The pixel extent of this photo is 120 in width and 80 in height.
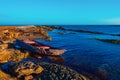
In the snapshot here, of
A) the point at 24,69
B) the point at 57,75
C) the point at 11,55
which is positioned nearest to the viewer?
the point at 24,69

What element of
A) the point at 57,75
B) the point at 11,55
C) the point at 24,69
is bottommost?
the point at 11,55

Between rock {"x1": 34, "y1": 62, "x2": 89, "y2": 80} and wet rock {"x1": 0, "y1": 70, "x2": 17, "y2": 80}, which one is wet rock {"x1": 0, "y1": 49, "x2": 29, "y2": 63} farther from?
rock {"x1": 34, "y1": 62, "x2": 89, "y2": 80}

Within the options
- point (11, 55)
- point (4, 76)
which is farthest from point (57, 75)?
point (11, 55)

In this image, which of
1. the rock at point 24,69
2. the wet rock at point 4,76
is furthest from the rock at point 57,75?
the wet rock at point 4,76

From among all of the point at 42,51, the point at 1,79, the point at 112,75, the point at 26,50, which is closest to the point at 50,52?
the point at 42,51

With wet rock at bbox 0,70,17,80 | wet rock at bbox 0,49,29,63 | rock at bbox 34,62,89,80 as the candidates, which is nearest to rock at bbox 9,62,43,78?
rock at bbox 34,62,89,80

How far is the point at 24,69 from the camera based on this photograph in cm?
1589

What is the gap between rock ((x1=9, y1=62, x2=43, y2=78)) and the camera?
51.5 ft

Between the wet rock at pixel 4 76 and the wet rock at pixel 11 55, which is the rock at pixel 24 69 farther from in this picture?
the wet rock at pixel 11 55

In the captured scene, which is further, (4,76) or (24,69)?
(24,69)

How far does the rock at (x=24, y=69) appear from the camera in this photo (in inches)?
618

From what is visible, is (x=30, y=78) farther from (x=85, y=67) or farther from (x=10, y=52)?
(x=10, y=52)

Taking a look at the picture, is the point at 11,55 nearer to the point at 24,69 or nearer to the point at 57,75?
the point at 24,69

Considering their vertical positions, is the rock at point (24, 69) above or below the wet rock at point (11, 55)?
above
